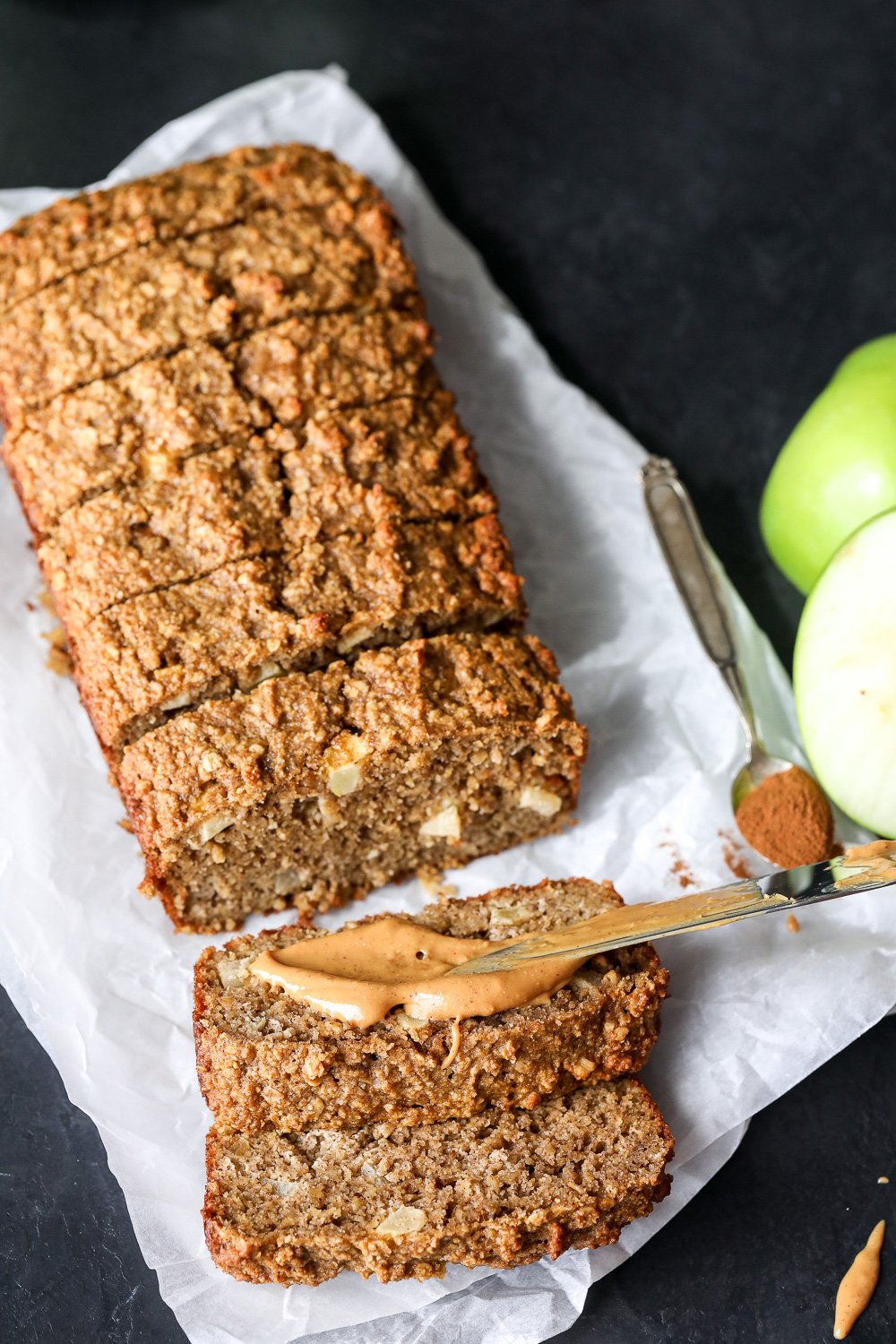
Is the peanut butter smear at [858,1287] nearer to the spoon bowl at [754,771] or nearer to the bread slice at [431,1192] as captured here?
the bread slice at [431,1192]

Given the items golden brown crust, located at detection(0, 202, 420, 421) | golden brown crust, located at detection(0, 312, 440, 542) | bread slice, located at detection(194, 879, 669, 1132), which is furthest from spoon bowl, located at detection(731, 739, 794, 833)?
golden brown crust, located at detection(0, 202, 420, 421)

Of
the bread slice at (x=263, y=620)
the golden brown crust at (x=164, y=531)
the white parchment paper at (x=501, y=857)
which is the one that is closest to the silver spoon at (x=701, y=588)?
the white parchment paper at (x=501, y=857)

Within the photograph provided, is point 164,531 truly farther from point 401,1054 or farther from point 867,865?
point 867,865

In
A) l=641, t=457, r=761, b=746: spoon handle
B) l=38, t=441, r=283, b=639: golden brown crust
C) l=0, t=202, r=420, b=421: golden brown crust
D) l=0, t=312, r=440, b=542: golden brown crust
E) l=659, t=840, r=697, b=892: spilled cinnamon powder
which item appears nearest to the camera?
l=38, t=441, r=283, b=639: golden brown crust

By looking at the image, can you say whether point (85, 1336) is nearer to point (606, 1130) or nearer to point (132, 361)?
point (606, 1130)

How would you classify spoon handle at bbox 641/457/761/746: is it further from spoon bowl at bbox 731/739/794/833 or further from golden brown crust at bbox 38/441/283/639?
golden brown crust at bbox 38/441/283/639

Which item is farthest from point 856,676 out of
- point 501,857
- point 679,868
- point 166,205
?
point 166,205

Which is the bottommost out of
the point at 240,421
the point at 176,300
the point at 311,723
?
the point at 311,723
